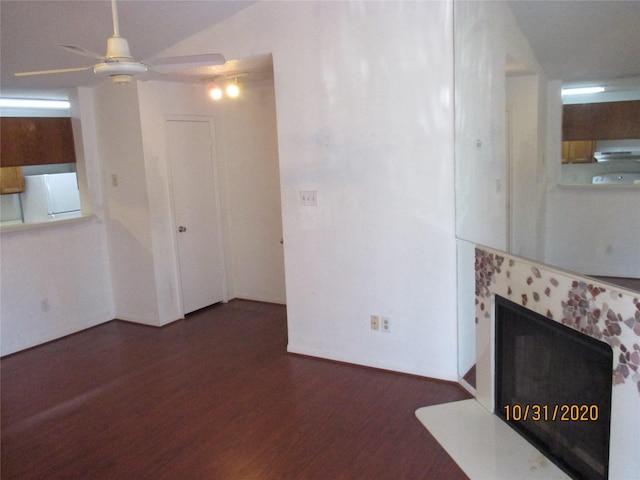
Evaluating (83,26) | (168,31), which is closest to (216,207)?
(168,31)

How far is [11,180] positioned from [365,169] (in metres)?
4.85

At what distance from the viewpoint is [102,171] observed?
196 inches

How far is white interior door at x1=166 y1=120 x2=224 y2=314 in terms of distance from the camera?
497 centimetres

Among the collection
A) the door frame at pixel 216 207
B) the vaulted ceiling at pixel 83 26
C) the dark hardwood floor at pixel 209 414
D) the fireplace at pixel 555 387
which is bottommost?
the dark hardwood floor at pixel 209 414

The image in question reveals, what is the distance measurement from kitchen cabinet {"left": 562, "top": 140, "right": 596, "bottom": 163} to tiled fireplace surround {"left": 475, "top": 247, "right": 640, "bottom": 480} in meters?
0.56

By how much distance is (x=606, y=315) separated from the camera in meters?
2.09

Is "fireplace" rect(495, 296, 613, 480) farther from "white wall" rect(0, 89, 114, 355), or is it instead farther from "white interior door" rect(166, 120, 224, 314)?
"white wall" rect(0, 89, 114, 355)

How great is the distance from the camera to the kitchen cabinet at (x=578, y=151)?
243cm

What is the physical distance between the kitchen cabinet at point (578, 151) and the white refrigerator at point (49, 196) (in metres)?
5.56

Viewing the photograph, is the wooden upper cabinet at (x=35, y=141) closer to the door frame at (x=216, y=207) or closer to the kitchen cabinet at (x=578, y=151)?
the door frame at (x=216, y=207)

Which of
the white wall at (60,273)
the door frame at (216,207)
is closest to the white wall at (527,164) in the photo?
the door frame at (216,207)

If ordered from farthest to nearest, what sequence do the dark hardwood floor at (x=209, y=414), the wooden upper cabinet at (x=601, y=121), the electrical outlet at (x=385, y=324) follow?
the electrical outlet at (x=385, y=324) → the dark hardwood floor at (x=209, y=414) → the wooden upper cabinet at (x=601, y=121)

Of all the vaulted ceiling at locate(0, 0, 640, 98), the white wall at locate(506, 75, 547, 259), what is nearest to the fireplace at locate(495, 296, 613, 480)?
the white wall at locate(506, 75, 547, 259)

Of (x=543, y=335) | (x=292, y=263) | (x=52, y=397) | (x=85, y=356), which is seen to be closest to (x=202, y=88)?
(x=292, y=263)
